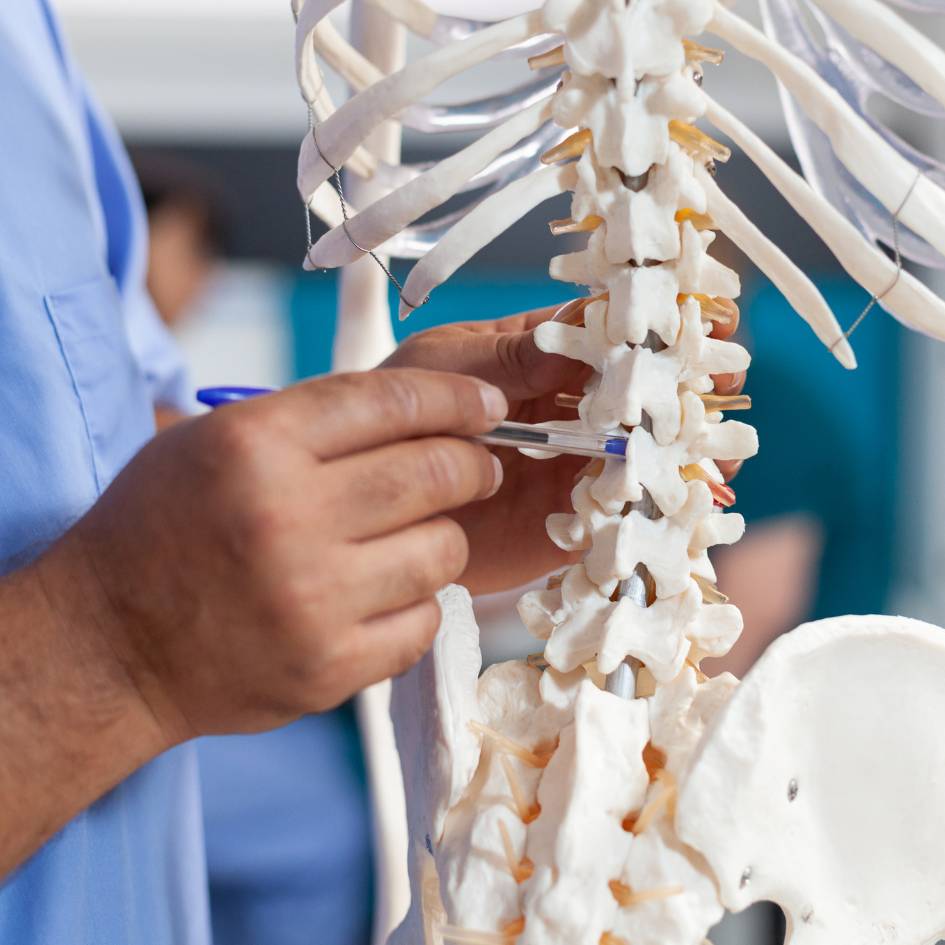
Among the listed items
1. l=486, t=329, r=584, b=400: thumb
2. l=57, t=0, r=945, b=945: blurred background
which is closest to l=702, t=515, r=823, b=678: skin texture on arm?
l=57, t=0, r=945, b=945: blurred background

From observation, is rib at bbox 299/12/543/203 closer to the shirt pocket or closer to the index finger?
the index finger

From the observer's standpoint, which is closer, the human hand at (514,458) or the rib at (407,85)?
the rib at (407,85)

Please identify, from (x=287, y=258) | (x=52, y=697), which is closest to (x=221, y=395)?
(x=52, y=697)

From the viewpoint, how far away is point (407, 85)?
1.25 ft

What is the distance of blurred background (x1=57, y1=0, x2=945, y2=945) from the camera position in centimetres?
208

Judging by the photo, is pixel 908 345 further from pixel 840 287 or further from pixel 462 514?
pixel 462 514

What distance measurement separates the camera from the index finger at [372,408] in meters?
0.36

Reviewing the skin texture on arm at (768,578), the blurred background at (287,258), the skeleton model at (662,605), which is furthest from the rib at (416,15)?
the blurred background at (287,258)

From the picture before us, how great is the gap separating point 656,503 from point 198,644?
18 centimetres

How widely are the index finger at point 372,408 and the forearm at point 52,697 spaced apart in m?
0.10

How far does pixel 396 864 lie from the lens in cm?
68

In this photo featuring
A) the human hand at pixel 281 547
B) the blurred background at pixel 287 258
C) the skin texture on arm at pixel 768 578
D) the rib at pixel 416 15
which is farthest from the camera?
the blurred background at pixel 287 258

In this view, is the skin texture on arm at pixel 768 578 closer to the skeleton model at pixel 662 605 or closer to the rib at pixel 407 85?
the skeleton model at pixel 662 605

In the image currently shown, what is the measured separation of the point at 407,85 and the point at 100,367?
30cm
